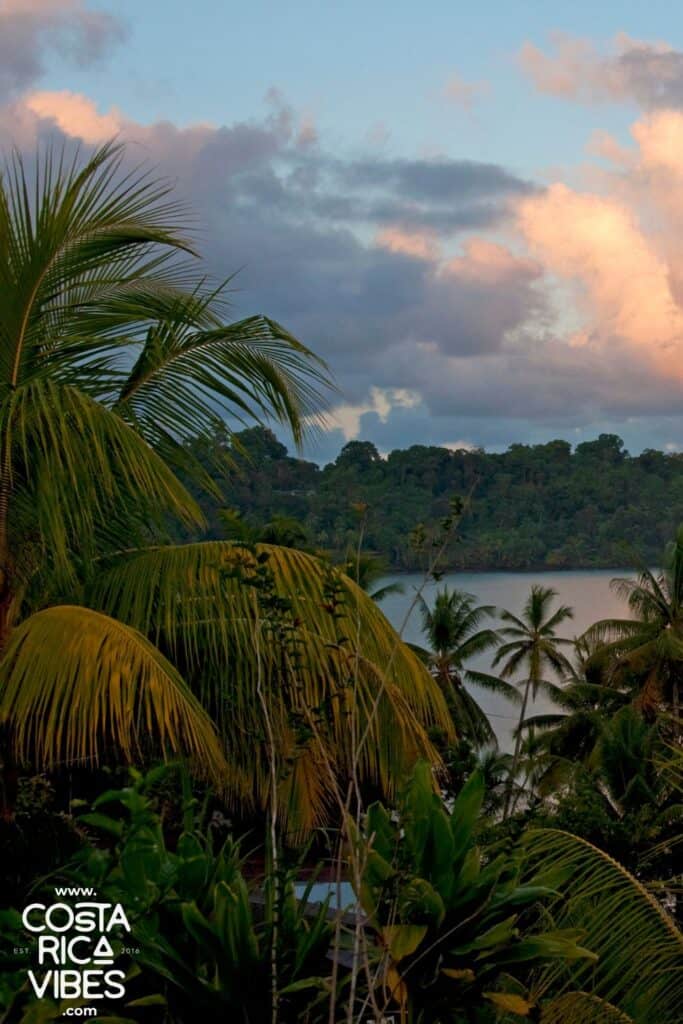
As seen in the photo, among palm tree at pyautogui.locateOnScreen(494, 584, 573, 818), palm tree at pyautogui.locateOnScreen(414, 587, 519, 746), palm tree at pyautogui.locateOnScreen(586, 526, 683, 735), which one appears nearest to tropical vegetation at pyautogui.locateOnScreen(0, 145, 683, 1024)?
palm tree at pyautogui.locateOnScreen(586, 526, 683, 735)

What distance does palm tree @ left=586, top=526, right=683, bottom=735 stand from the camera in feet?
106

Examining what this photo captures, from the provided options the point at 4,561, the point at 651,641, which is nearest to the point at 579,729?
the point at 651,641

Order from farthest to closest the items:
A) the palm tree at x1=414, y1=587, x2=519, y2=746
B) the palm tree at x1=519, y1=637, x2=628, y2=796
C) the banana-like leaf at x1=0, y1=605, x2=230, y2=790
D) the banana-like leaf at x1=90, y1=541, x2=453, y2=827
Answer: the palm tree at x1=414, y1=587, x2=519, y2=746 → the palm tree at x1=519, y1=637, x2=628, y2=796 → the banana-like leaf at x1=90, y1=541, x2=453, y2=827 → the banana-like leaf at x1=0, y1=605, x2=230, y2=790

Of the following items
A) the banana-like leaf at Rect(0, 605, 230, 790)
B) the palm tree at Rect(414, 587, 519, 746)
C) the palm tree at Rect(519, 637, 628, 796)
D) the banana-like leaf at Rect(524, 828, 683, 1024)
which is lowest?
the palm tree at Rect(519, 637, 628, 796)

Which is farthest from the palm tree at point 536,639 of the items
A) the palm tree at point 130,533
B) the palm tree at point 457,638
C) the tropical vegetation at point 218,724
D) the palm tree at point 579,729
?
the palm tree at point 130,533

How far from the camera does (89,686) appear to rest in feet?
15.7

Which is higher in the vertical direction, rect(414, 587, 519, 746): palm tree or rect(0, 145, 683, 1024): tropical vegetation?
rect(0, 145, 683, 1024): tropical vegetation

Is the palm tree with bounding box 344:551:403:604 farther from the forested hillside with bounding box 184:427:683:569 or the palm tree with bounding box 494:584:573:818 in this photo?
the palm tree with bounding box 494:584:573:818

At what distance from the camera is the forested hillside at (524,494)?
611 inches

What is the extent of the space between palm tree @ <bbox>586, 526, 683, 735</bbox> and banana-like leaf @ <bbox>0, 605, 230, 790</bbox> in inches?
1093

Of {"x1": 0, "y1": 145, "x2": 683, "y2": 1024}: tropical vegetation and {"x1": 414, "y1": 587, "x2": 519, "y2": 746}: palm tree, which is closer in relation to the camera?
{"x1": 0, "y1": 145, "x2": 683, "y2": 1024}: tropical vegetation

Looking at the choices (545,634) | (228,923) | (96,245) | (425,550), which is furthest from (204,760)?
(545,634)

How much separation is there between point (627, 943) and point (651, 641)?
95.5ft

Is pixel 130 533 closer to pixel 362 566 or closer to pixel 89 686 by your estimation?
pixel 89 686
